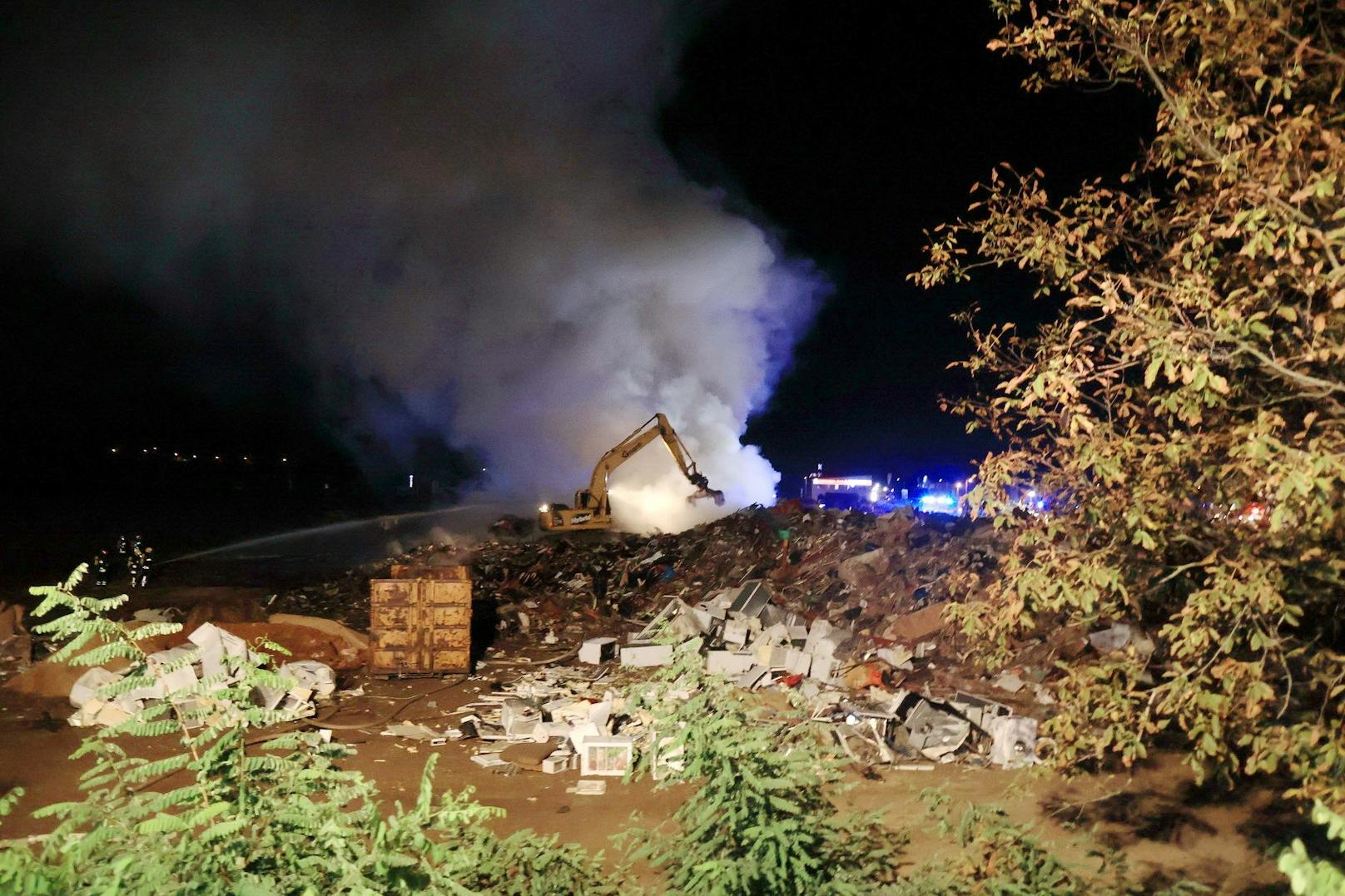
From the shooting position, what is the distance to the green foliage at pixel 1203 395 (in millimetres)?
2867

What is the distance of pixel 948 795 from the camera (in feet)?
21.7

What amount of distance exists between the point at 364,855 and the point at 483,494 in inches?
2008

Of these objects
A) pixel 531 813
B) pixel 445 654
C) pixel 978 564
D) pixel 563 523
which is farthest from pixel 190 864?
pixel 563 523

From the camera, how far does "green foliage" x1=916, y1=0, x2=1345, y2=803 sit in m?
2.87

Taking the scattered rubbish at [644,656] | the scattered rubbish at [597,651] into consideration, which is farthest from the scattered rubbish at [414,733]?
the scattered rubbish at [597,651]

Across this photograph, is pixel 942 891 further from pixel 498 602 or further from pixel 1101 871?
pixel 498 602

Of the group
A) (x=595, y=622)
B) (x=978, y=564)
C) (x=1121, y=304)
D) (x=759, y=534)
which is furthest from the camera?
(x=759, y=534)

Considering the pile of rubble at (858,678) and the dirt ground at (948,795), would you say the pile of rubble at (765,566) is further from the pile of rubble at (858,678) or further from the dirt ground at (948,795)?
the dirt ground at (948,795)

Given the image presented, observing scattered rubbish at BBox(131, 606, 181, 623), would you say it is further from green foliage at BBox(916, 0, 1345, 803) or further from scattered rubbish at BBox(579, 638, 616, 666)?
green foliage at BBox(916, 0, 1345, 803)

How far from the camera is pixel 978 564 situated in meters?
12.2

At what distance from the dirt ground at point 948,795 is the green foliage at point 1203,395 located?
224 centimetres

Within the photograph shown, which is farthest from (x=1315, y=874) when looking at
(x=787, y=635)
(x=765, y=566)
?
(x=765, y=566)

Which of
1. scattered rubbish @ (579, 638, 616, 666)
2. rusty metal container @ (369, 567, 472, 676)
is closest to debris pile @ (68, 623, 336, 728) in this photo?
rusty metal container @ (369, 567, 472, 676)

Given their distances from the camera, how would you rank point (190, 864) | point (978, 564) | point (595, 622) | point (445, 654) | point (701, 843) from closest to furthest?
point (190, 864), point (701, 843), point (445, 654), point (978, 564), point (595, 622)
